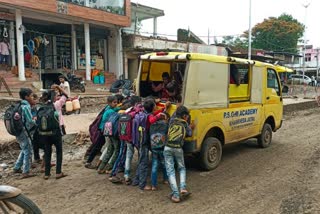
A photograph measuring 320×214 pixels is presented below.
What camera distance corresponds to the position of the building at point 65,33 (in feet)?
57.0

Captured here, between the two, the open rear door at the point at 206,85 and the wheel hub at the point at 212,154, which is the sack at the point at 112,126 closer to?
the open rear door at the point at 206,85

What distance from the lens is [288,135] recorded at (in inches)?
413

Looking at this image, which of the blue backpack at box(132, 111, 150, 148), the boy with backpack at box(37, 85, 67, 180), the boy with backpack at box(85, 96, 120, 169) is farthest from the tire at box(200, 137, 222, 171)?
the boy with backpack at box(37, 85, 67, 180)

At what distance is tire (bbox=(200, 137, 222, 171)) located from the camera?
6.54m

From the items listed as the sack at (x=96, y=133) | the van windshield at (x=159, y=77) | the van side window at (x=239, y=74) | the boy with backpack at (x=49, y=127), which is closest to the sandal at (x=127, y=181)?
the boy with backpack at (x=49, y=127)

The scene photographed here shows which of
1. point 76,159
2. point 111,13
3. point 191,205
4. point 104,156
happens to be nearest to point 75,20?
point 111,13

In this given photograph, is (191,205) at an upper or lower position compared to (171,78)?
lower

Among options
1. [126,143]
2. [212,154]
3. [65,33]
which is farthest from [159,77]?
[65,33]

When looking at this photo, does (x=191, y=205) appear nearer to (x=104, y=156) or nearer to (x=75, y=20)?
(x=104, y=156)

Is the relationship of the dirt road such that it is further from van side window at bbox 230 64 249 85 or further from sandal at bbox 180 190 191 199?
Result: van side window at bbox 230 64 249 85

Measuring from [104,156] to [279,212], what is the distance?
3.25 meters

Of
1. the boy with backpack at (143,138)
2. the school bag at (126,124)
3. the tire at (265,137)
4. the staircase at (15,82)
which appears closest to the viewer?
the boy with backpack at (143,138)

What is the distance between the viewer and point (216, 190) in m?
5.59

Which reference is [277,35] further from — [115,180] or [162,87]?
[115,180]
